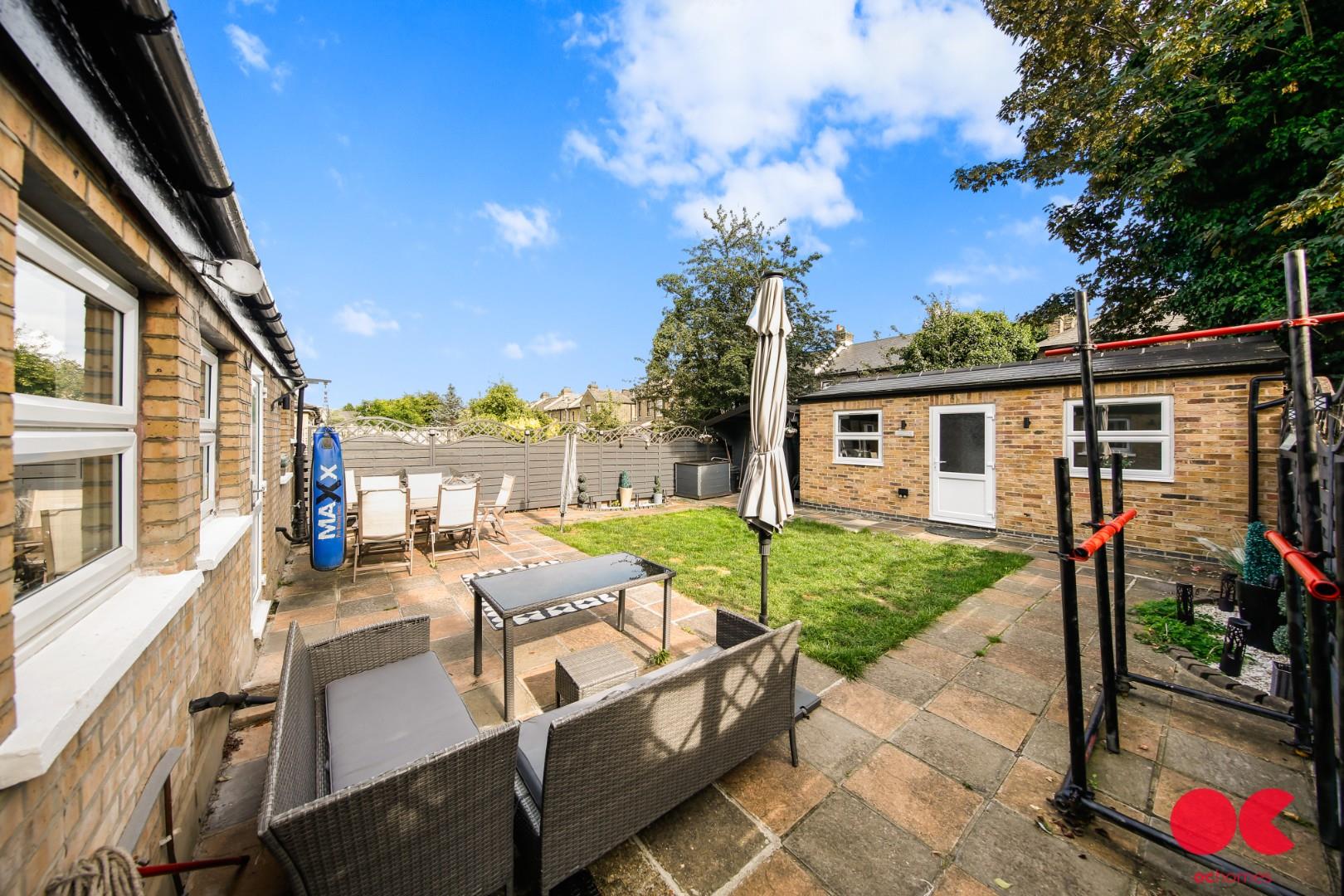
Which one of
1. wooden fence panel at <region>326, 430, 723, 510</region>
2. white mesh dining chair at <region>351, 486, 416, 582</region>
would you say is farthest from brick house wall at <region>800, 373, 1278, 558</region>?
white mesh dining chair at <region>351, 486, 416, 582</region>

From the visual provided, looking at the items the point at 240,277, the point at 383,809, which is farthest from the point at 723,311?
the point at 383,809

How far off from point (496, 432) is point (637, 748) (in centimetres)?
1098

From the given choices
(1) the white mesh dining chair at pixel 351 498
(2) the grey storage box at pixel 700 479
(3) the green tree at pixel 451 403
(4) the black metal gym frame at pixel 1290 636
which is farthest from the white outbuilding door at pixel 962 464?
(3) the green tree at pixel 451 403

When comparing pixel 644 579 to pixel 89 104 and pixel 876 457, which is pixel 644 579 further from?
pixel 876 457

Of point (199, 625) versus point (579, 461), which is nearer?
point (199, 625)

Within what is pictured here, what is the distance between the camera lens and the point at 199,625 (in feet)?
7.64

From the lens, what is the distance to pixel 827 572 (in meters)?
5.93

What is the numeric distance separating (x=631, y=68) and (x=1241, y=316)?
434 inches

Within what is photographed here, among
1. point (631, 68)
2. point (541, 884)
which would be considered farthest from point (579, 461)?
point (541, 884)

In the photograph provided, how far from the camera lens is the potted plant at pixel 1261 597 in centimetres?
374

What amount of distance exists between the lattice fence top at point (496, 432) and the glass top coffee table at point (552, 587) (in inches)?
205

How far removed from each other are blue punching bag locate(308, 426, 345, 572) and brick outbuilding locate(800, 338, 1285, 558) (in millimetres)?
8182

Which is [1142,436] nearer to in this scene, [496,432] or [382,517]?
[382,517]

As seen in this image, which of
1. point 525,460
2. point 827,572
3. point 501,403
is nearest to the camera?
point 827,572
